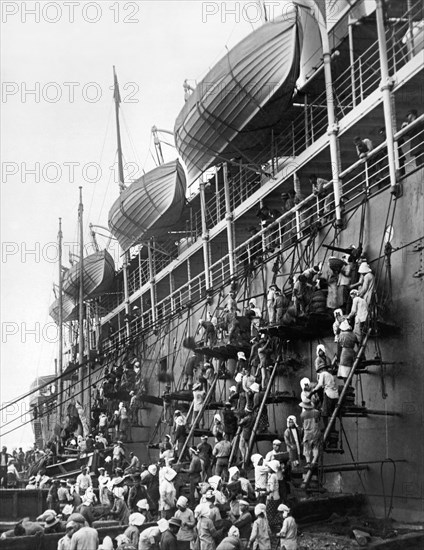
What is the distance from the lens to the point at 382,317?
15.4m

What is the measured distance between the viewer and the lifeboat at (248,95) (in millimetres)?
21672

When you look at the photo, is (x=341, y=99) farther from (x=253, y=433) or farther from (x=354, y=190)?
(x=253, y=433)

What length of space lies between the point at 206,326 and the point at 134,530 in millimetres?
9273

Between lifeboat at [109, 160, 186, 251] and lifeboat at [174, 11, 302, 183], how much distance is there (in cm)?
797

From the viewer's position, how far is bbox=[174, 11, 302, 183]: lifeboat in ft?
71.1

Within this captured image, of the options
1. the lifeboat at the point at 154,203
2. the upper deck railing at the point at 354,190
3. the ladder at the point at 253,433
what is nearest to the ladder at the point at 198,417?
the ladder at the point at 253,433

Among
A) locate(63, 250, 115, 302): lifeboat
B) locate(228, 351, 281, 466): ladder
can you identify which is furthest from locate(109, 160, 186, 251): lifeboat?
locate(228, 351, 281, 466): ladder

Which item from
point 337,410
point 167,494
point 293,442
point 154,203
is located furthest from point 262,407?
point 154,203

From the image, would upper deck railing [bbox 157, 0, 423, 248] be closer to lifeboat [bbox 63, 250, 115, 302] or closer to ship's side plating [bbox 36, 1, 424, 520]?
ship's side plating [bbox 36, 1, 424, 520]

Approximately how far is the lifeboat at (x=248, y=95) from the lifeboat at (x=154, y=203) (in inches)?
314

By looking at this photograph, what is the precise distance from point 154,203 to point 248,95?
11.4m

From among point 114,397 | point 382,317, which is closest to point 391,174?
point 382,317

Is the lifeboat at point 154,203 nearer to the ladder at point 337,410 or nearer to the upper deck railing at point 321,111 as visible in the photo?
the upper deck railing at point 321,111

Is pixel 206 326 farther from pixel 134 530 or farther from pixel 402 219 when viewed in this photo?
pixel 134 530
